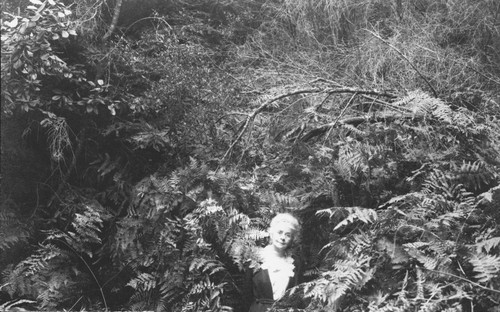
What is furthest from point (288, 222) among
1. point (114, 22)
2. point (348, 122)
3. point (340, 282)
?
point (114, 22)

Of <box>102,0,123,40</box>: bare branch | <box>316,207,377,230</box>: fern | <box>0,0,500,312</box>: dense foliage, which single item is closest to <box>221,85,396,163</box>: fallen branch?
<box>0,0,500,312</box>: dense foliage

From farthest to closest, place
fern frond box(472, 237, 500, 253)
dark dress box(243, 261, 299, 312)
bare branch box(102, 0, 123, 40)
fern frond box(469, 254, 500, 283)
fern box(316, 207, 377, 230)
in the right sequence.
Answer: bare branch box(102, 0, 123, 40), dark dress box(243, 261, 299, 312), fern box(316, 207, 377, 230), fern frond box(472, 237, 500, 253), fern frond box(469, 254, 500, 283)

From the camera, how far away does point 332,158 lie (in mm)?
4195

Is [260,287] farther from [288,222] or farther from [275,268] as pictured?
[288,222]

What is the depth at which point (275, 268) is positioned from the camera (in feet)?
12.0

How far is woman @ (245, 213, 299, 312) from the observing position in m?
3.62

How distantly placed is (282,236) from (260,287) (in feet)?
1.37

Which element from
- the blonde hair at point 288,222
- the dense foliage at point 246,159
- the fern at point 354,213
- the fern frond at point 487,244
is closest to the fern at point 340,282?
the dense foliage at point 246,159

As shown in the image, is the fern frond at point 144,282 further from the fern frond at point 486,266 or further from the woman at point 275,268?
the fern frond at point 486,266

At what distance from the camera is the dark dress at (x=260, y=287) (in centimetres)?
361

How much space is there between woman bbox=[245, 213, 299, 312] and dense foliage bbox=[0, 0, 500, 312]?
17cm

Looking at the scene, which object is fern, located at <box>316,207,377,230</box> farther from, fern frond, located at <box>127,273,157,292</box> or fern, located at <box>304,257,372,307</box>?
fern frond, located at <box>127,273,157,292</box>

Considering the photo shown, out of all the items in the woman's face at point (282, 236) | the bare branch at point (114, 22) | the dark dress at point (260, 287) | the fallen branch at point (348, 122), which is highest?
the bare branch at point (114, 22)

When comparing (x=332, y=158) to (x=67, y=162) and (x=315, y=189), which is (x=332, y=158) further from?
(x=67, y=162)
